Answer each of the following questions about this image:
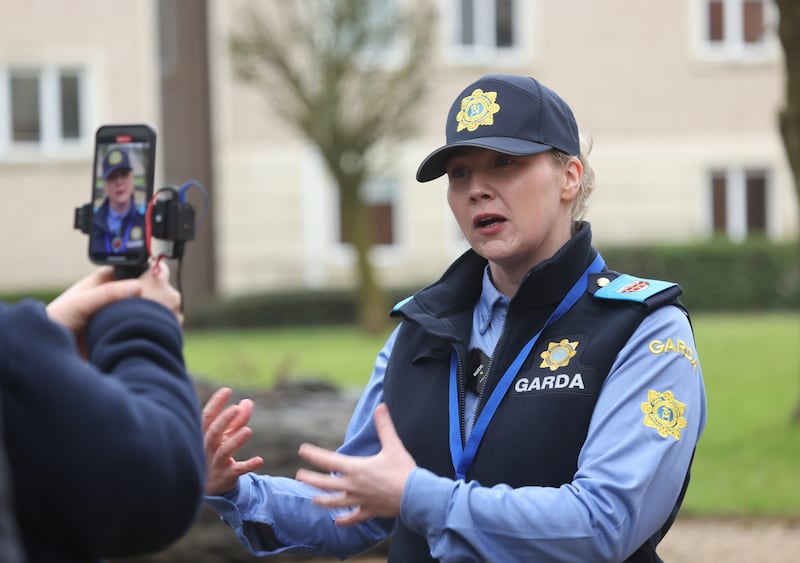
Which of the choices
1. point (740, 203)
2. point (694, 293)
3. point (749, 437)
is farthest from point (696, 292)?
point (749, 437)

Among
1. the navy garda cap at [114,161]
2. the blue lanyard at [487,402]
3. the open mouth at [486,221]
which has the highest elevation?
the navy garda cap at [114,161]

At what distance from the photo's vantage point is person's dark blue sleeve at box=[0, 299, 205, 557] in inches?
73.5

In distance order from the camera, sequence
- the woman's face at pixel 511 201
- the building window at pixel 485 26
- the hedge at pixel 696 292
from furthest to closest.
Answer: the building window at pixel 485 26
the hedge at pixel 696 292
the woman's face at pixel 511 201

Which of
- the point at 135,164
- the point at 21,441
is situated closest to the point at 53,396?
the point at 21,441

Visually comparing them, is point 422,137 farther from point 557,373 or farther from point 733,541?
point 557,373

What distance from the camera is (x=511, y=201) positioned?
9.85 feet

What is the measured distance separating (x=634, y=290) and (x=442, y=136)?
2375cm

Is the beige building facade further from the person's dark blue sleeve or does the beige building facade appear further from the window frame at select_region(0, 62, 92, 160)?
the person's dark blue sleeve

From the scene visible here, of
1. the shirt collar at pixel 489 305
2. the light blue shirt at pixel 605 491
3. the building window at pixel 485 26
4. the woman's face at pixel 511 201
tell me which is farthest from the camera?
the building window at pixel 485 26

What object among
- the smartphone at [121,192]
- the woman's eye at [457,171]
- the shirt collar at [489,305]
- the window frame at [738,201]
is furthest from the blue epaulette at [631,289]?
the window frame at [738,201]

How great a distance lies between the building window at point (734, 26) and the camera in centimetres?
2702

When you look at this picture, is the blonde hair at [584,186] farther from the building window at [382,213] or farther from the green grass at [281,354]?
the building window at [382,213]

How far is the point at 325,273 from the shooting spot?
2666 centimetres

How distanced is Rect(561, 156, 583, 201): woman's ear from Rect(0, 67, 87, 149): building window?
24.8 meters
